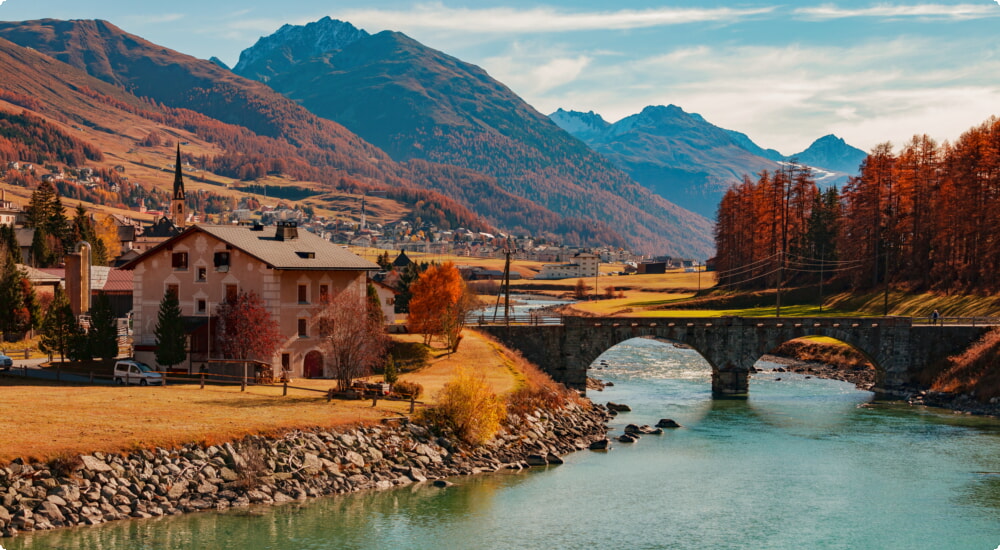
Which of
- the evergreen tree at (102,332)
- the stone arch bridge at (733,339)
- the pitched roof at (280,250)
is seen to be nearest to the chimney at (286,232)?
the pitched roof at (280,250)

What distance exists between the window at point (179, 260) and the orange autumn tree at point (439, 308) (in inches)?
801

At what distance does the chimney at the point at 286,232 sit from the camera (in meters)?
72.1

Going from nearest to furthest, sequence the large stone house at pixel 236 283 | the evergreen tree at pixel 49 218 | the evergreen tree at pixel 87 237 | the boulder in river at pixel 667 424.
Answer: the large stone house at pixel 236 283 → the boulder in river at pixel 667 424 → the evergreen tree at pixel 49 218 → the evergreen tree at pixel 87 237

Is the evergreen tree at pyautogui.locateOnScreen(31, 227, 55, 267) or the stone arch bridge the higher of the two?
the evergreen tree at pyautogui.locateOnScreen(31, 227, 55, 267)

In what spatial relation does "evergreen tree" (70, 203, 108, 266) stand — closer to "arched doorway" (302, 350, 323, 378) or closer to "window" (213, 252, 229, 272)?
"window" (213, 252, 229, 272)

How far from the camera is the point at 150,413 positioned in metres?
50.1

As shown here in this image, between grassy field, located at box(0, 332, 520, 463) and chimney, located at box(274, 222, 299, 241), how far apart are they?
11872 millimetres

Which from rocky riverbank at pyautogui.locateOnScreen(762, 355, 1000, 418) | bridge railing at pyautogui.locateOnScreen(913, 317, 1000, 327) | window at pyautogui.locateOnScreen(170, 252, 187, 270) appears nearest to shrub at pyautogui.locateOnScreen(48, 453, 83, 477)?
window at pyautogui.locateOnScreen(170, 252, 187, 270)

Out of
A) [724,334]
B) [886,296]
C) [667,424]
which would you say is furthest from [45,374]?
[886,296]

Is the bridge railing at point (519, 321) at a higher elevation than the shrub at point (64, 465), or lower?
higher

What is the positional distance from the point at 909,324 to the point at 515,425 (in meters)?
44.9

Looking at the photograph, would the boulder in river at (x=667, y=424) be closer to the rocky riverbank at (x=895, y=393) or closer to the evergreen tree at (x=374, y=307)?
the evergreen tree at (x=374, y=307)

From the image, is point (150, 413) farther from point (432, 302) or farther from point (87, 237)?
point (87, 237)

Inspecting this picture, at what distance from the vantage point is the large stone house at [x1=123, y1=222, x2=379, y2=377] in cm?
6675
